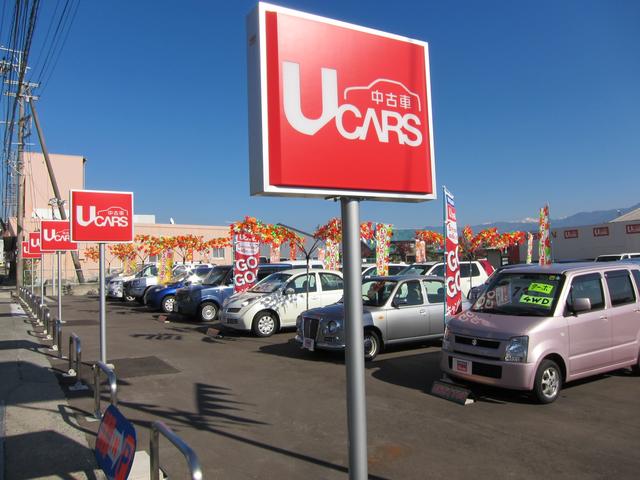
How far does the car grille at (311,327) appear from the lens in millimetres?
9844

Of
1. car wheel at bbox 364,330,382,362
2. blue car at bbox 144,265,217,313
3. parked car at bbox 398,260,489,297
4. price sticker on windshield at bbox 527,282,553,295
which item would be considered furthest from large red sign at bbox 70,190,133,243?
blue car at bbox 144,265,217,313

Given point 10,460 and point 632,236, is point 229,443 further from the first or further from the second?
point 632,236

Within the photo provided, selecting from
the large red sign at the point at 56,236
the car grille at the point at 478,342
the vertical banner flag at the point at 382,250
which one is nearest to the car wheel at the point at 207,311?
the large red sign at the point at 56,236

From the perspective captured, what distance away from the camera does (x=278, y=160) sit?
94.9 inches

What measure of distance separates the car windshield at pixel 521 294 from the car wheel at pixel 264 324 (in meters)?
6.62

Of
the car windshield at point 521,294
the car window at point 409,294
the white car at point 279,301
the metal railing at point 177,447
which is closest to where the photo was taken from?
the metal railing at point 177,447

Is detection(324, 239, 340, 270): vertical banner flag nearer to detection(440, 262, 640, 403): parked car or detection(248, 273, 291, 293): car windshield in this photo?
detection(248, 273, 291, 293): car windshield

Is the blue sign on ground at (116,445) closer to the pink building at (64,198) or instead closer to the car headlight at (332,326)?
the car headlight at (332,326)

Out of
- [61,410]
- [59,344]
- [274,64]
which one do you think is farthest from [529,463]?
[59,344]

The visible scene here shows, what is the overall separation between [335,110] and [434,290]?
29.3 ft

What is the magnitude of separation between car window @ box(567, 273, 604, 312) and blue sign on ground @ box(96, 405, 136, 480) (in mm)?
6073

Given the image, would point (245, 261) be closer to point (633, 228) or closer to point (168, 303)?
point (168, 303)

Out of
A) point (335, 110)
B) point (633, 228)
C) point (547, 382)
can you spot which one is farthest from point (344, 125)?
point (633, 228)

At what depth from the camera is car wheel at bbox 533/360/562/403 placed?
648 centimetres
